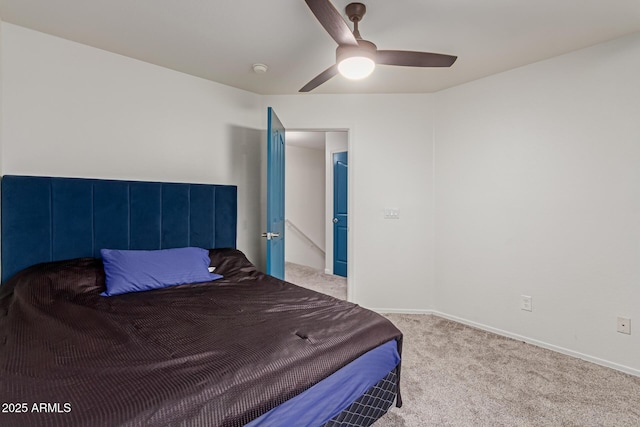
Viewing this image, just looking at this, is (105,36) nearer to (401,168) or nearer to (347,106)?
(347,106)

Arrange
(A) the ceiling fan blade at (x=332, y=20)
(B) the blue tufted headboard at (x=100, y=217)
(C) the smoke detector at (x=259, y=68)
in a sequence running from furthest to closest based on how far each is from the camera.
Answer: (C) the smoke detector at (x=259, y=68), (B) the blue tufted headboard at (x=100, y=217), (A) the ceiling fan blade at (x=332, y=20)

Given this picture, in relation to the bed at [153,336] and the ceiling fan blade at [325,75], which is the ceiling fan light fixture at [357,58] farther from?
the bed at [153,336]

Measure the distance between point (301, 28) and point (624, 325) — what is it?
3.08 meters

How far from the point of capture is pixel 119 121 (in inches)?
98.1

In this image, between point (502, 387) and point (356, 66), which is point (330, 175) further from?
point (502, 387)

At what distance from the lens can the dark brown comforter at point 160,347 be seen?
94 centimetres

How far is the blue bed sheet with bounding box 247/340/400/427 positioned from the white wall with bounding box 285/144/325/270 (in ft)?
14.4

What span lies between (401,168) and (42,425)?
3227mm

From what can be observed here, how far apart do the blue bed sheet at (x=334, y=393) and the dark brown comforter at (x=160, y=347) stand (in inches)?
1.6

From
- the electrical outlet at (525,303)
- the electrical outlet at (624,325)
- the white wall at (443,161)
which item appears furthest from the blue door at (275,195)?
the electrical outlet at (624,325)

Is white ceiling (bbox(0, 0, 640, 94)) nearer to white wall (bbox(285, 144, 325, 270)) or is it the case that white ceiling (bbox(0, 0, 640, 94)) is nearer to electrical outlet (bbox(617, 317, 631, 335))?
electrical outlet (bbox(617, 317, 631, 335))

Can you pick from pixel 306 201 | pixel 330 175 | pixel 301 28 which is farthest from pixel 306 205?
pixel 301 28

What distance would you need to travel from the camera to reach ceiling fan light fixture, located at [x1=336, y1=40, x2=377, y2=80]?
173cm

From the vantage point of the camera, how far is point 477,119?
302 centimetres
